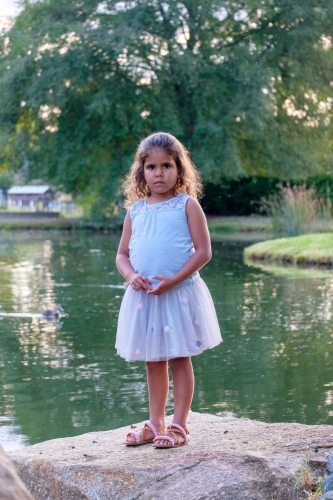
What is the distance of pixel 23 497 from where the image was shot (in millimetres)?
1570

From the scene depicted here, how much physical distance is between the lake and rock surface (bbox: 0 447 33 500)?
3.25 metres

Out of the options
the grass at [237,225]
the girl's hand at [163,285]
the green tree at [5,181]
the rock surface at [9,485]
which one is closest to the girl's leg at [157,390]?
the girl's hand at [163,285]

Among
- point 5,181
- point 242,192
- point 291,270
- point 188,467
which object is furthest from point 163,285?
point 5,181

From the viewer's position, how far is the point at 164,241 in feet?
12.4

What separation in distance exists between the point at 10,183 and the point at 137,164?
56.2 m

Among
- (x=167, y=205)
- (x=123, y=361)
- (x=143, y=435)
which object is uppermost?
(x=167, y=205)

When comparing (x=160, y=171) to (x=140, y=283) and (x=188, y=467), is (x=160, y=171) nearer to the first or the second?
(x=140, y=283)

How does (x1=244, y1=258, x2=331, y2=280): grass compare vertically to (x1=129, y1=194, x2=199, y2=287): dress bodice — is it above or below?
below

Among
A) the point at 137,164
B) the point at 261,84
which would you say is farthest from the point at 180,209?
the point at 261,84

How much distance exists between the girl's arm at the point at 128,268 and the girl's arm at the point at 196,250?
0.14 ft

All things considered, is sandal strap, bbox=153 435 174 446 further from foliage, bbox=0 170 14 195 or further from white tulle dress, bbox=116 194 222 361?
foliage, bbox=0 170 14 195

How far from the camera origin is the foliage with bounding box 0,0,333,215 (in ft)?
92.2

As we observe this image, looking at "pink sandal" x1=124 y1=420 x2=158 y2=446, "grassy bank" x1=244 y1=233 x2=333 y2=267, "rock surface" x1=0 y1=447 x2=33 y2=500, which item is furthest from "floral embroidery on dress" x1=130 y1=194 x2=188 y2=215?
"grassy bank" x1=244 y1=233 x2=333 y2=267

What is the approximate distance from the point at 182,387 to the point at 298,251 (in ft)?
42.7
